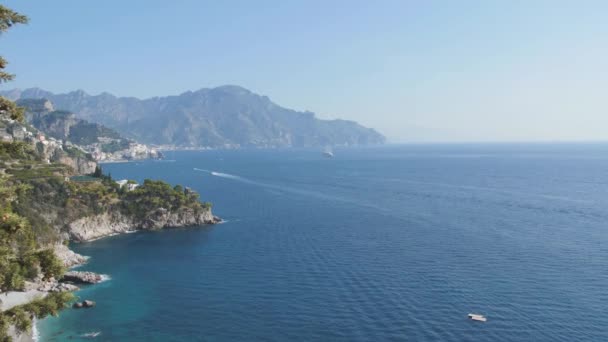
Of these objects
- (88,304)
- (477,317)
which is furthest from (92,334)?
(477,317)

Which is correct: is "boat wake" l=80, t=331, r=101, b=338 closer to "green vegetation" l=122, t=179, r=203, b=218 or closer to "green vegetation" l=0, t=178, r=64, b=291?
"green vegetation" l=0, t=178, r=64, b=291

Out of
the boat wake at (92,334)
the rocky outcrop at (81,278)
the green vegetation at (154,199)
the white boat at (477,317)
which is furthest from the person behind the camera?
the green vegetation at (154,199)

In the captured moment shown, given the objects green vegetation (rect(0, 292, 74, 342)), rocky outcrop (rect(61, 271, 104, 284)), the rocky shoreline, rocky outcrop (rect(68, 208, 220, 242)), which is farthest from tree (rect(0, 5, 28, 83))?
rocky outcrop (rect(68, 208, 220, 242))

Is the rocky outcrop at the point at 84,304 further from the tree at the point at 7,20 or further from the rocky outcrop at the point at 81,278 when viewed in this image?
the tree at the point at 7,20

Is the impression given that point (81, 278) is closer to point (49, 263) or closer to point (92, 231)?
point (92, 231)

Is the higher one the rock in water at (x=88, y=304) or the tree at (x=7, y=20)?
the tree at (x=7, y=20)

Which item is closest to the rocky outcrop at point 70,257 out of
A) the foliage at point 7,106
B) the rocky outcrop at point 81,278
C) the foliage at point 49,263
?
the rocky outcrop at point 81,278
